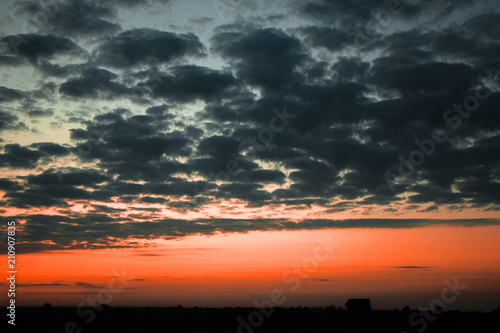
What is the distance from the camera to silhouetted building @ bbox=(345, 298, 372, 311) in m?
135

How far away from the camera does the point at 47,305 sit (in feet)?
436

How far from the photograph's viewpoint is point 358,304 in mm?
135875

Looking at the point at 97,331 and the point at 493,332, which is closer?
the point at 97,331

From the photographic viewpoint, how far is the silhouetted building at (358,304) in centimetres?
13475

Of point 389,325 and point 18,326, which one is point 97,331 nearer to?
point 18,326

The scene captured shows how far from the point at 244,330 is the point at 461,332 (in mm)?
42098

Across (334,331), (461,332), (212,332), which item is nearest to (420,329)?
(334,331)

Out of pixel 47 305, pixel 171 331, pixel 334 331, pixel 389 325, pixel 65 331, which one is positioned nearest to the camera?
pixel 171 331

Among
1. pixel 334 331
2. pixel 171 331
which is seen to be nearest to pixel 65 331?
pixel 171 331

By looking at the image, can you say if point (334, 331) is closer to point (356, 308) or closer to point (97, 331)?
point (97, 331)

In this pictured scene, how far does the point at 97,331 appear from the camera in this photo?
1879 inches

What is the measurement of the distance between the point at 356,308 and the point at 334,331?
71746 millimetres

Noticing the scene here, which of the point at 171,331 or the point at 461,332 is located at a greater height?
the point at 171,331

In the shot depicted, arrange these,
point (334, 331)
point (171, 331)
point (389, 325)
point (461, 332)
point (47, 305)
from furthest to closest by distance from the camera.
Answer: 1. point (47, 305)
2. point (461, 332)
3. point (334, 331)
4. point (389, 325)
5. point (171, 331)
